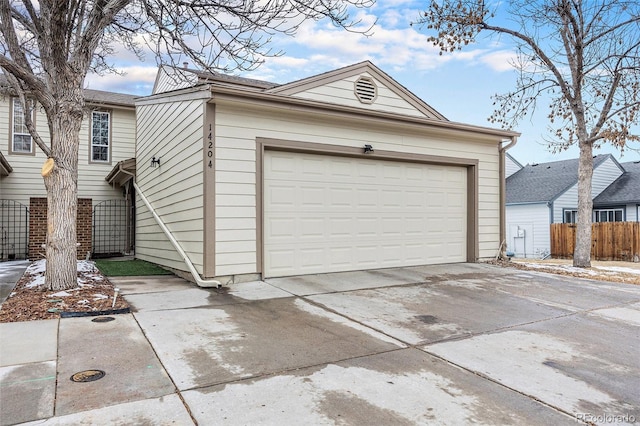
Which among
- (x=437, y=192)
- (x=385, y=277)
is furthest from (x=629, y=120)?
(x=385, y=277)

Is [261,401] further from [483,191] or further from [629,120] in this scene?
[629,120]

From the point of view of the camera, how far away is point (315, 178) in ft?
25.4

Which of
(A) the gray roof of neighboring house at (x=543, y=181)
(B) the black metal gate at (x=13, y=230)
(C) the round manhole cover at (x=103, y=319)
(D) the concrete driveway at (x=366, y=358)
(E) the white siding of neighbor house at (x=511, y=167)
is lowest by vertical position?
(D) the concrete driveway at (x=366, y=358)

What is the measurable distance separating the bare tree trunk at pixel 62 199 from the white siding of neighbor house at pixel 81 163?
742 cm

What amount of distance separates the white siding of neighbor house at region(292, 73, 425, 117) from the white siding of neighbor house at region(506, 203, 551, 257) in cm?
1471

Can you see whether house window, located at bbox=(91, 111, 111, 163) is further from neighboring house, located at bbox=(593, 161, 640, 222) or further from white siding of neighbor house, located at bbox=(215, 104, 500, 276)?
neighboring house, located at bbox=(593, 161, 640, 222)

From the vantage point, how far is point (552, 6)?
1068cm

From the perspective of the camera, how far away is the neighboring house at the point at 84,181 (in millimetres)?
12055

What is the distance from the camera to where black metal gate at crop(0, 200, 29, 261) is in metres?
12.0

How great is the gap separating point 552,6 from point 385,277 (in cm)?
869

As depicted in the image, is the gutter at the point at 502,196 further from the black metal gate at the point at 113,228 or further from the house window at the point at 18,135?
the house window at the point at 18,135

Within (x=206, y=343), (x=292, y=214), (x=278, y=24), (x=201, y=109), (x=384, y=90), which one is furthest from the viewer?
(x=384, y=90)

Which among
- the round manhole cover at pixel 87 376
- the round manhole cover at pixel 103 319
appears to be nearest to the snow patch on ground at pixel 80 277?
the round manhole cover at pixel 103 319

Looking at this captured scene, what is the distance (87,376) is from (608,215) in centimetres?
2416
